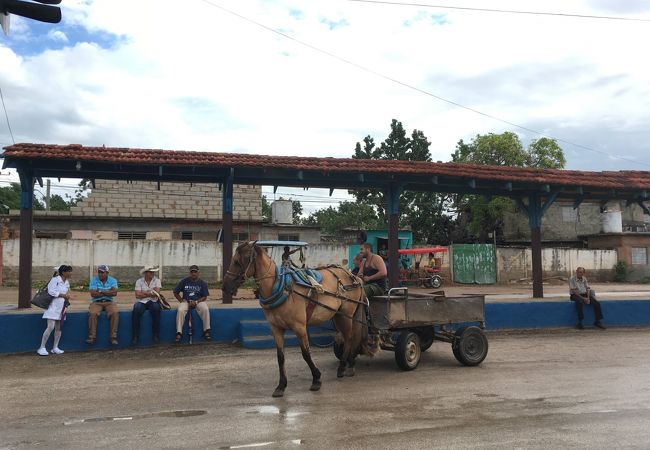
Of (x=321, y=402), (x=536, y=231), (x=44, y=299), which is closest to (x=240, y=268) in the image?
→ (x=321, y=402)

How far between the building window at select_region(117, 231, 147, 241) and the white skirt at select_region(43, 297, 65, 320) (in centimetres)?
2059

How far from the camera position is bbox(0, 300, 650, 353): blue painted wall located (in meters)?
9.62

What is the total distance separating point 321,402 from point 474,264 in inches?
1013

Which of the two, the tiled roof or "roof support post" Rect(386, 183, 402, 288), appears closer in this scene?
the tiled roof

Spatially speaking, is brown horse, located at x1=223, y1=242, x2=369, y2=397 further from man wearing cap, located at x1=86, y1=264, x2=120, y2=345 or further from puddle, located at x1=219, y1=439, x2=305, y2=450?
man wearing cap, located at x1=86, y1=264, x2=120, y2=345

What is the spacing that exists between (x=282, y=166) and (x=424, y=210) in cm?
2810

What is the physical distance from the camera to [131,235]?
29.3m

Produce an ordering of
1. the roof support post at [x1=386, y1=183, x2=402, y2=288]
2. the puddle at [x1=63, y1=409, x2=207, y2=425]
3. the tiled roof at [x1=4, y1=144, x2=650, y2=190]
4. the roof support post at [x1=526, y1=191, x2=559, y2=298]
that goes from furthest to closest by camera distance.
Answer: the roof support post at [x1=526, y1=191, x2=559, y2=298] < the roof support post at [x1=386, y1=183, x2=402, y2=288] < the tiled roof at [x1=4, y1=144, x2=650, y2=190] < the puddle at [x1=63, y1=409, x2=207, y2=425]

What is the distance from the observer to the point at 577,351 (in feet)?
33.4

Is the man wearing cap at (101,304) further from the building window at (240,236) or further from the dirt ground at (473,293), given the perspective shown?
the building window at (240,236)

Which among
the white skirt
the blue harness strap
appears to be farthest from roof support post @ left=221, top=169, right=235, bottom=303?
the blue harness strap

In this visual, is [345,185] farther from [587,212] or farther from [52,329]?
[587,212]

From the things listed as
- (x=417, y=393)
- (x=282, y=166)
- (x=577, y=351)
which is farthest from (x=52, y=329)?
(x=577, y=351)

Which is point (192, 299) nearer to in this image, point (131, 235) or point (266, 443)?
point (266, 443)
